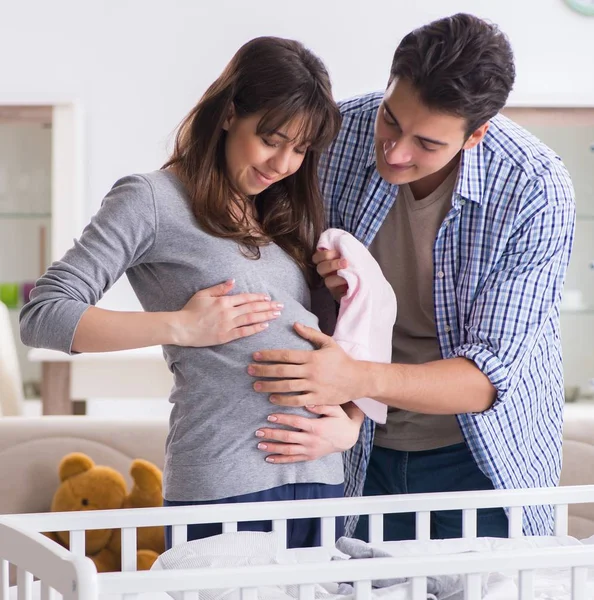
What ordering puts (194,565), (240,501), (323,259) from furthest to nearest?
(323,259), (240,501), (194,565)

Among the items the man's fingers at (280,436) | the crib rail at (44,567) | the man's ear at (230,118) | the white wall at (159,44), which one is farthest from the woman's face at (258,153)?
the white wall at (159,44)

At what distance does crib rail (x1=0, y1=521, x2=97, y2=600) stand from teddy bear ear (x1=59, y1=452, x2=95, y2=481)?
1.03m

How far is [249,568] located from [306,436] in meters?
0.39

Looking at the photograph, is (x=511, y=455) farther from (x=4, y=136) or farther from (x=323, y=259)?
(x=4, y=136)

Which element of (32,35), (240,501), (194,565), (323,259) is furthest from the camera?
(32,35)

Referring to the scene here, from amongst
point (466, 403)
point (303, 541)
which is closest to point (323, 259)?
point (466, 403)

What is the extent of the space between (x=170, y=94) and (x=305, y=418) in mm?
2295

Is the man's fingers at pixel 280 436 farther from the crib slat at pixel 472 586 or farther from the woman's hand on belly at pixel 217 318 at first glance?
the crib slat at pixel 472 586

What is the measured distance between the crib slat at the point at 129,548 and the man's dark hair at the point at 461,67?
692 mm

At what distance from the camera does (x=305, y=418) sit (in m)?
1.18

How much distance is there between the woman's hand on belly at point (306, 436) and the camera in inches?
45.4

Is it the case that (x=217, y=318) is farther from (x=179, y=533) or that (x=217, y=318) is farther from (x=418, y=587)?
(x=418, y=587)

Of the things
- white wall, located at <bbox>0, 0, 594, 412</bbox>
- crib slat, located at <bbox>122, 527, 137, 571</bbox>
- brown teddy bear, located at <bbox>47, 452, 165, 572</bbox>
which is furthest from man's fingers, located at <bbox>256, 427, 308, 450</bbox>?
white wall, located at <bbox>0, 0, 594, 412</bbox>

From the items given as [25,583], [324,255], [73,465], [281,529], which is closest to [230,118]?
[324,255]
